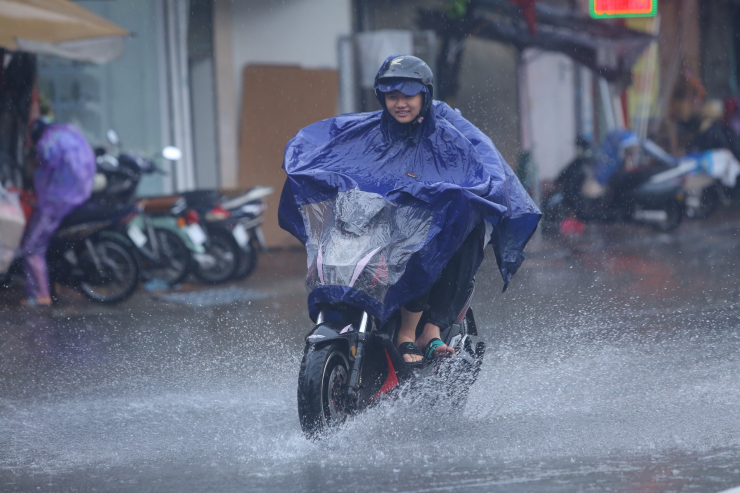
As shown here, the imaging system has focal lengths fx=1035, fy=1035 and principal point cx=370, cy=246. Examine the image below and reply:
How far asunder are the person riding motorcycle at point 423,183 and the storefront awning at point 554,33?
9.66 meters

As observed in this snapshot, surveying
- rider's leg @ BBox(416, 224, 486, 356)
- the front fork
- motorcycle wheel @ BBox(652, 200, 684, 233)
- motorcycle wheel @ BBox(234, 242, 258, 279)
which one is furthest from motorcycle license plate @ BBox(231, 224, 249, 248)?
motorcycle wheel @ BBox(652, 200, 684, 233)

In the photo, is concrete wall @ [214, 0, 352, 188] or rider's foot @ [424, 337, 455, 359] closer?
rider's foot @ [424, 337, 455, 359]

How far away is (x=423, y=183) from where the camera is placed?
14.9ft

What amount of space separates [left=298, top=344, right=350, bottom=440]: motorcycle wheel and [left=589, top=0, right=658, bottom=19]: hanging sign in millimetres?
9432

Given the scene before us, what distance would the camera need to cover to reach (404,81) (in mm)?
4688

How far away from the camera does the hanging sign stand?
12.6m

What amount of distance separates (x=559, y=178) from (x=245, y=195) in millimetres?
6346

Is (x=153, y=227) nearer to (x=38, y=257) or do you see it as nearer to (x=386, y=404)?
(x=38, y=257)

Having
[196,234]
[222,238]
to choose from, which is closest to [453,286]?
[196,234]

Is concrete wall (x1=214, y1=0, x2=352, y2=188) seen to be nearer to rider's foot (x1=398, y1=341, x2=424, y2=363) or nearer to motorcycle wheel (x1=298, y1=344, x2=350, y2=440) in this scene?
rider's foot (x1=398, y1=341, x2=424, y2=363)

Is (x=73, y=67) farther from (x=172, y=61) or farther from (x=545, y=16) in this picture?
(x=545, y=16)

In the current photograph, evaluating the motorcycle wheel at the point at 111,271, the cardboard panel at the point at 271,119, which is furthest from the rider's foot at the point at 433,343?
the cardboard panel at the point at 271,119

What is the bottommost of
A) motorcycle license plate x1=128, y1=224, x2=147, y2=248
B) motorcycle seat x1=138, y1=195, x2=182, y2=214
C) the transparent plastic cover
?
motorcycle license plate x1=128, y1=224, x2=147, y2=248

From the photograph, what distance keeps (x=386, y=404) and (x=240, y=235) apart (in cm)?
597
